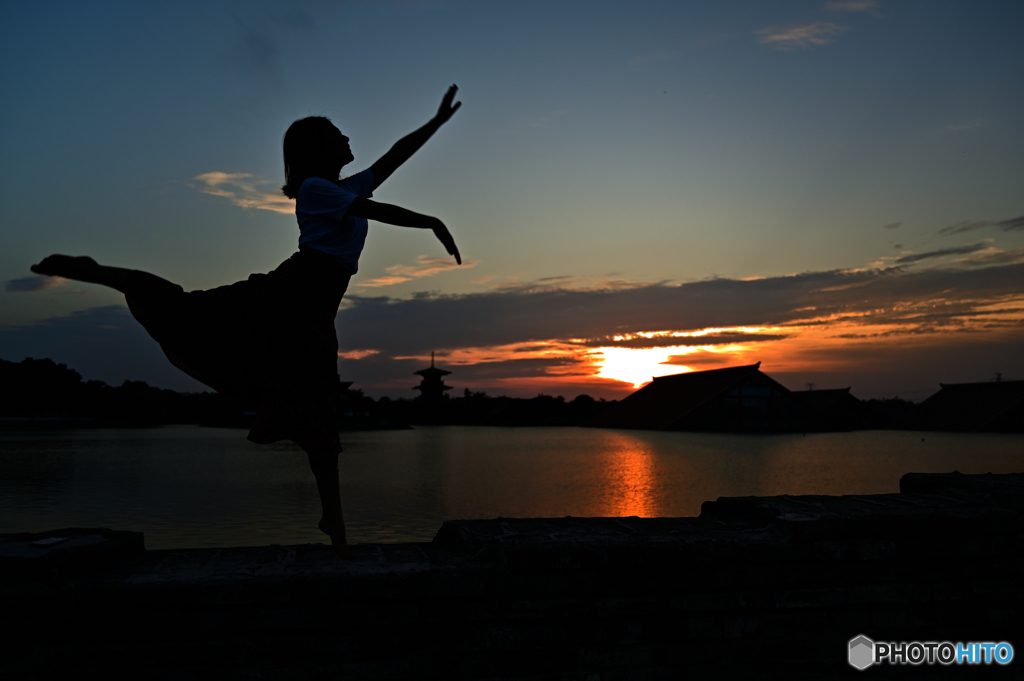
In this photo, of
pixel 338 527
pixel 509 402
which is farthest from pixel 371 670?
pixel 509 402

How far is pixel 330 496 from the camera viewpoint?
2277 millimetres

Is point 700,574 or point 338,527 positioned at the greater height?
point 338,527

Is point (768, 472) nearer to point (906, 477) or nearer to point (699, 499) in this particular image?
point (699, 499)

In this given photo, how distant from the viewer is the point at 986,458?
19312 millimetres

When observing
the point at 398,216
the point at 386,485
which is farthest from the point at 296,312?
the point at 386,485

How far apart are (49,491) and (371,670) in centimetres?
1126

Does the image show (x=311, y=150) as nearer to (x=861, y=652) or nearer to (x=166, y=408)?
(x=861, y=652)

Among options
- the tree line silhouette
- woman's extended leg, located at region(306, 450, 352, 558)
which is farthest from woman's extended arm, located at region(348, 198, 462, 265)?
the tree line silhouette

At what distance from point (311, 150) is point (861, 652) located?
2.77 meters

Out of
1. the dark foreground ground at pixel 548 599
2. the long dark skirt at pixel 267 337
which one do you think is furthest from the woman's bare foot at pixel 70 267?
the dark foreground ground at pixel 548 599

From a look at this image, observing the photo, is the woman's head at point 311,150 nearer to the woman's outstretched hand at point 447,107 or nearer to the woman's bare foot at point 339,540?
the woman's outstretched hand at point 447,107

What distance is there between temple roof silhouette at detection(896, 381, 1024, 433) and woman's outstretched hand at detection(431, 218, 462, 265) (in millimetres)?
51199

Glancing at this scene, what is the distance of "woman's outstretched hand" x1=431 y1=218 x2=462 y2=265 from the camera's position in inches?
79.7

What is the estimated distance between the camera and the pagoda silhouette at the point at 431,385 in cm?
6900
